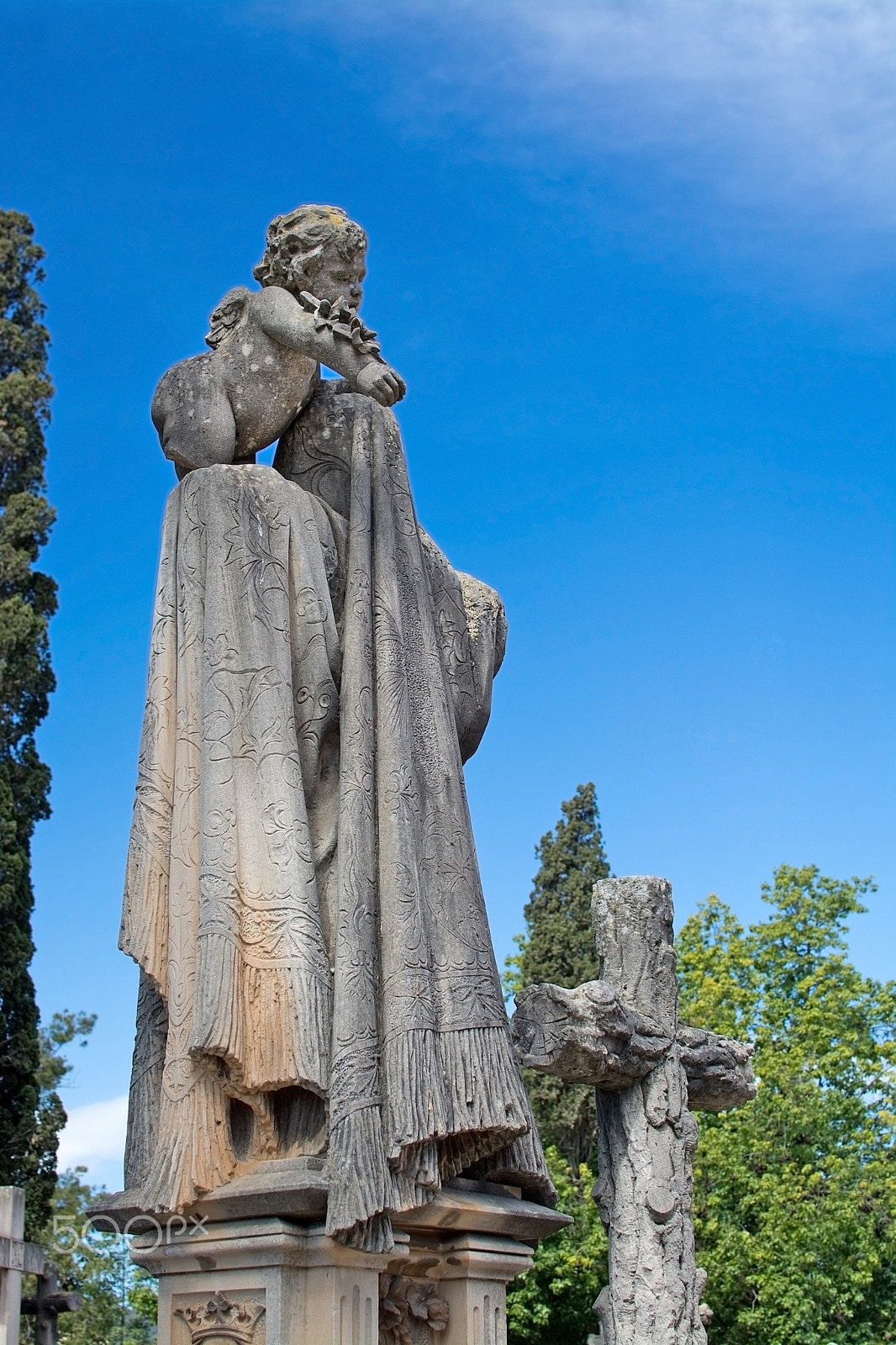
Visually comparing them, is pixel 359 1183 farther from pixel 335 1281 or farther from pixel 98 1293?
pixel 98 1293

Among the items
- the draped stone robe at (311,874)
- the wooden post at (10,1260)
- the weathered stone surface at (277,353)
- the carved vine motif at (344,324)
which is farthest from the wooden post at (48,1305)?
the carved vine motif at (344,324)

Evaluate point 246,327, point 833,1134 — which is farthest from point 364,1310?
point 833,1134

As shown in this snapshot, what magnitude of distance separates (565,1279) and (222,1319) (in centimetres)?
2256

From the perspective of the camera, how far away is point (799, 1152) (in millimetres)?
25469

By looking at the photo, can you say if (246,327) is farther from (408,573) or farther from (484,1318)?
(484,1318)

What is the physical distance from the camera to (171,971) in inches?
222

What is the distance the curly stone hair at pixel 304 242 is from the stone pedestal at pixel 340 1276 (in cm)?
377

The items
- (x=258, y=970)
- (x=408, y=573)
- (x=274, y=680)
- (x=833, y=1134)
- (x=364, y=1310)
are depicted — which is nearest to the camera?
(x=364, y=1310)

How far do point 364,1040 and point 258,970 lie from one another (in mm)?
459

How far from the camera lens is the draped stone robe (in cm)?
535

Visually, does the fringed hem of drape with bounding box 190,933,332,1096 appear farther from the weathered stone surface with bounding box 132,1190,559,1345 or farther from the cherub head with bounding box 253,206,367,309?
the cherub head with bounding box 253,206,367,309

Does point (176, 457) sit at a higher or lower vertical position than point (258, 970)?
higher

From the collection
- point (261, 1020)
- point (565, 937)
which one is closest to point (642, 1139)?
point (261, 1020)

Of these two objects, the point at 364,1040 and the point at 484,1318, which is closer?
the point at 364,1040
